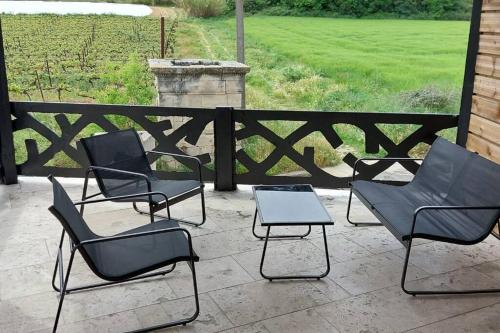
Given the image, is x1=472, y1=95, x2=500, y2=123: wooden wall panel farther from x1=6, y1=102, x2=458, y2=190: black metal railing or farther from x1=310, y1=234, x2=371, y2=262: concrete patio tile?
x1=310, y1=234, x2=371, y2=262: concrete patio tile

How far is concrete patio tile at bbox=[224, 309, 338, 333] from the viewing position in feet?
7.36

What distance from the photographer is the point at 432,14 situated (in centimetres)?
691

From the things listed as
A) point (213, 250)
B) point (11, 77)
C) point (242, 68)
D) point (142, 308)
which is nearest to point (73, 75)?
point (11, 77)

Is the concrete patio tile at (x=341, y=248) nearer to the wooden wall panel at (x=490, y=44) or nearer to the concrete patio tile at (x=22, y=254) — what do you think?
the wooden wall panel at (x=490, y=44)

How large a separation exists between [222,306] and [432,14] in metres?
5.99

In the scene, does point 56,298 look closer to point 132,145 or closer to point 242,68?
point 132,145

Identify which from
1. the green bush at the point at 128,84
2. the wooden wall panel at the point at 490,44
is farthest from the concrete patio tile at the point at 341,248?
the green bush at the point at 128,84

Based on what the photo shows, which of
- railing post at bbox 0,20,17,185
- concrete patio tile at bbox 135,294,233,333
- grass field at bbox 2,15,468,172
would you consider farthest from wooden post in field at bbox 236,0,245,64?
concrete patio tile at bbox 135,294,233,333

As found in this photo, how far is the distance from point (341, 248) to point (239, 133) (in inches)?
57.7

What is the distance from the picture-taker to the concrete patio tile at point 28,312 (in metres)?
2.25

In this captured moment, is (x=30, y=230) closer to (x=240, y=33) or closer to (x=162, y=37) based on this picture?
(x=162, y=37)

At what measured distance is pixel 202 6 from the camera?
655 cm

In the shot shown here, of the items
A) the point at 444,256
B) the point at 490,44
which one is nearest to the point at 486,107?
the point at 490,44

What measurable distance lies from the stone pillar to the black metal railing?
3.60ft
